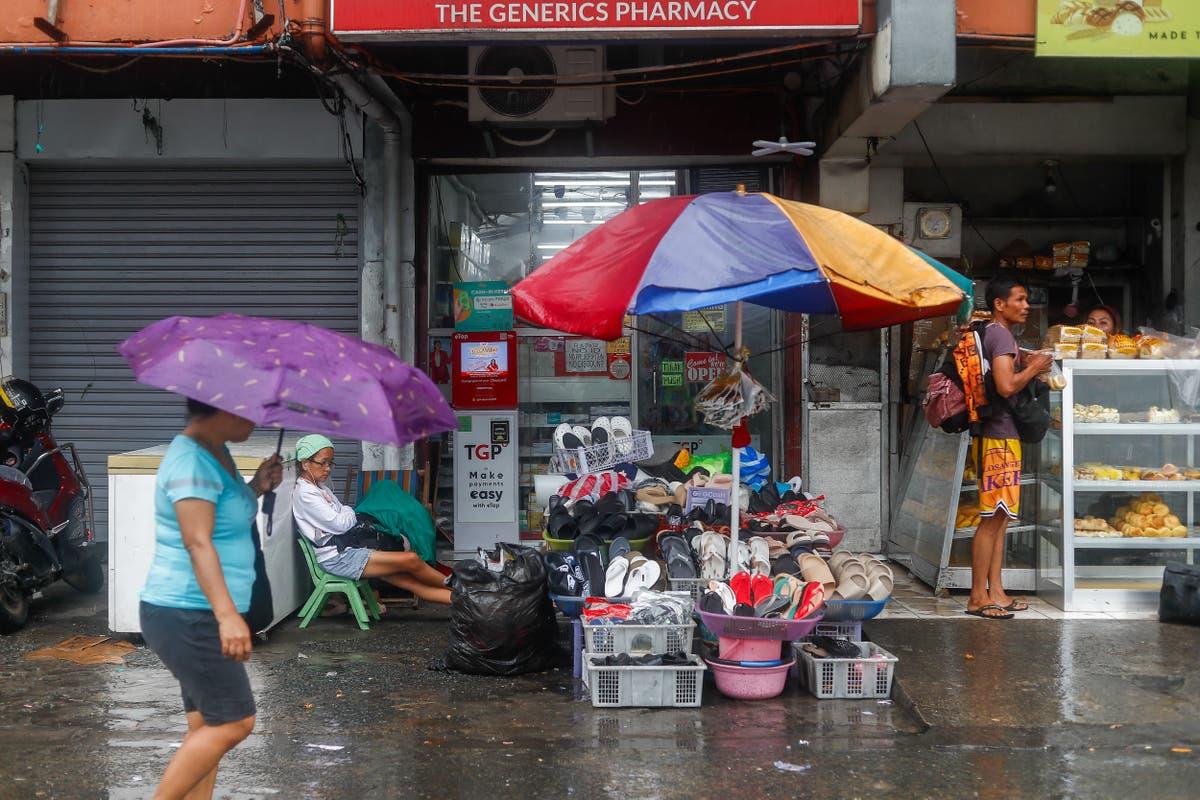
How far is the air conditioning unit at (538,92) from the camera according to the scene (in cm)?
868

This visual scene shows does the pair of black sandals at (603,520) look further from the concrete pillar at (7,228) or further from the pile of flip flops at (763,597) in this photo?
the concrete pillar at (7,228)

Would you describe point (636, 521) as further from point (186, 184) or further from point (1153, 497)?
point (186, 184)

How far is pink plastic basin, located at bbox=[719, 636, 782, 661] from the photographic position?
221 inches

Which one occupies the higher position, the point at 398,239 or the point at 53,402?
the point at 398,239

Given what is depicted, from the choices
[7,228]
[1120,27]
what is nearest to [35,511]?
[7,228]

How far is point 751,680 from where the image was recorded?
5.63 meters

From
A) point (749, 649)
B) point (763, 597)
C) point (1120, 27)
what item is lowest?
point (749, 649)

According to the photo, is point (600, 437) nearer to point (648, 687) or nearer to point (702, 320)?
point (702, 320)

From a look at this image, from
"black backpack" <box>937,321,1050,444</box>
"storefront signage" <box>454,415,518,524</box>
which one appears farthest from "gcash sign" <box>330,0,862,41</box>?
"storefront signage" <box>454,415,518,524</box>

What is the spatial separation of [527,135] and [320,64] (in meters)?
2.14

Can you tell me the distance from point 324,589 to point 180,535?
Answer: 3663 millimetres

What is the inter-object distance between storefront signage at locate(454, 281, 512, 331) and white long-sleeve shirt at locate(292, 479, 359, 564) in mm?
2703

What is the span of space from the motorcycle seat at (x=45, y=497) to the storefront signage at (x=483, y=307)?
3.27m

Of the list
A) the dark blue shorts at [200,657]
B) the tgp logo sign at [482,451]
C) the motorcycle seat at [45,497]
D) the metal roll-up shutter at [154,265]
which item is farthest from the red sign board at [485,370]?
the dark blue shorts at [200,657]
